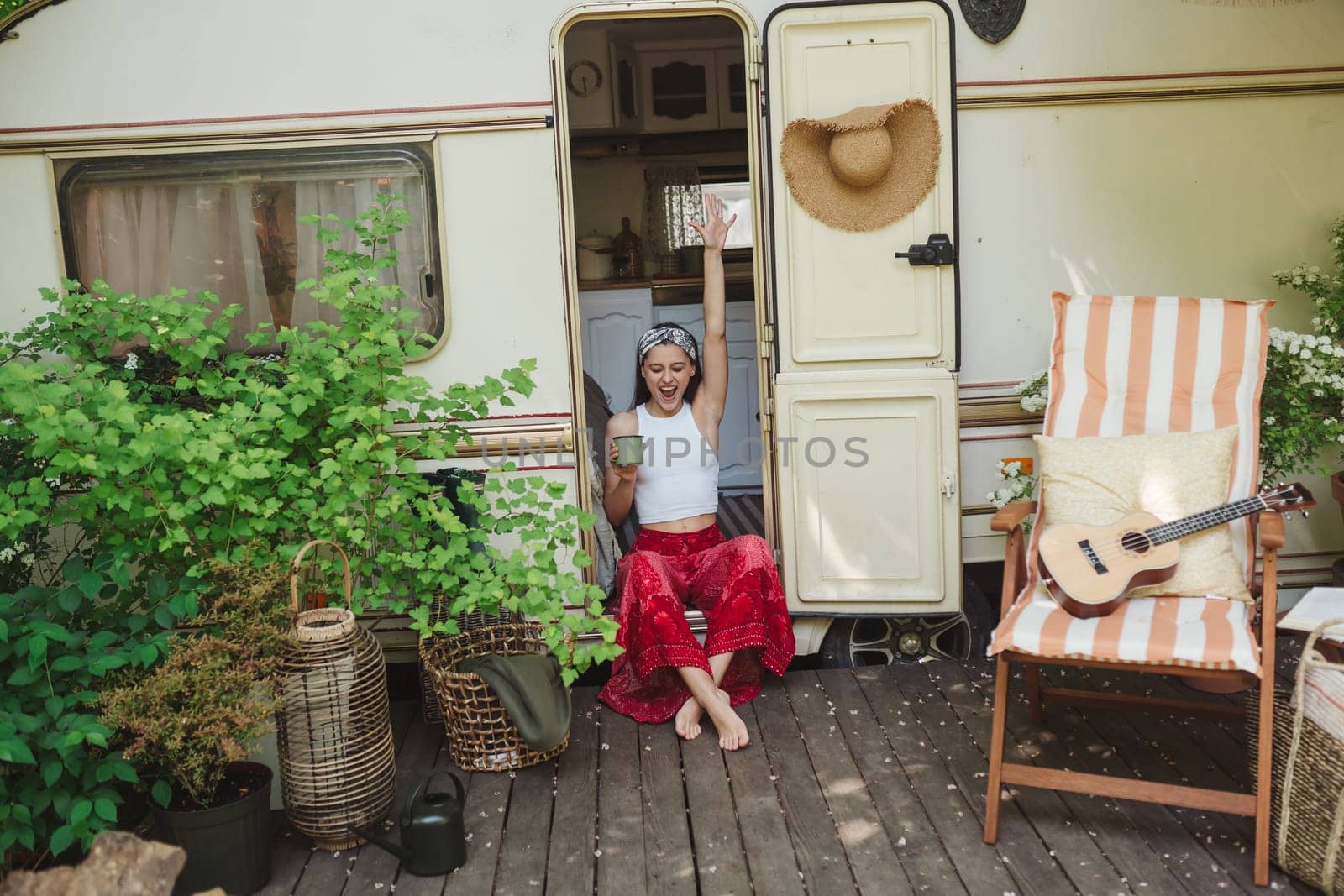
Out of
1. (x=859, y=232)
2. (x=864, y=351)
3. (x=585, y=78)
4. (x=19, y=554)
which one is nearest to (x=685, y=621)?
(x=864, y=351)

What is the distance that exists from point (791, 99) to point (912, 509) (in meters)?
1.43

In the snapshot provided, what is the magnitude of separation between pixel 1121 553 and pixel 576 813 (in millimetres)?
1583

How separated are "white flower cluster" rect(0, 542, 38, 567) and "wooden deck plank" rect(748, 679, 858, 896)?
2088mm

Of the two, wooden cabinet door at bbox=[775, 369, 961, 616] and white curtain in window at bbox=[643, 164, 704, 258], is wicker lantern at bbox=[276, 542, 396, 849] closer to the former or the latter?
wooden cabinet door at bbox=[775, 369, 961, 616]

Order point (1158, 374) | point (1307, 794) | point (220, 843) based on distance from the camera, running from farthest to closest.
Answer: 1. point (1158, 374)
2. point (220, 843)
3. point (1307, 794)

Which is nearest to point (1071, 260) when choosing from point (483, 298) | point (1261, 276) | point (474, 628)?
point (1261, 276)

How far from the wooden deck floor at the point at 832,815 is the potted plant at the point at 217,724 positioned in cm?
17

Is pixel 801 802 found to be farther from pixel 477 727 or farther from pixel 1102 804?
pixel 477 727

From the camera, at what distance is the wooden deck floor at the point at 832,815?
2619 millimetres

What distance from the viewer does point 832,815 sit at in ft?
9.56

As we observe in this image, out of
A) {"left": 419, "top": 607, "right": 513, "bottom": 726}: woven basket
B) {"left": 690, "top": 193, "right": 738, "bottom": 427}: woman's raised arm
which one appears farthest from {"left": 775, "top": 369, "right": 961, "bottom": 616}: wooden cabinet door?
{"left": 419, "top": 607, "right": 513, "bottom": 726}: woven basket

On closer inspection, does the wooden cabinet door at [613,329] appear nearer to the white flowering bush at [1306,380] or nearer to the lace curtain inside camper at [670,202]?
the lace curtain inside camper at [670,202]

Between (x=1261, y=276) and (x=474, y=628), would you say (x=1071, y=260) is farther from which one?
(x=474, y=628)

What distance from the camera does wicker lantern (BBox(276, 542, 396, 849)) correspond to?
275 cm
